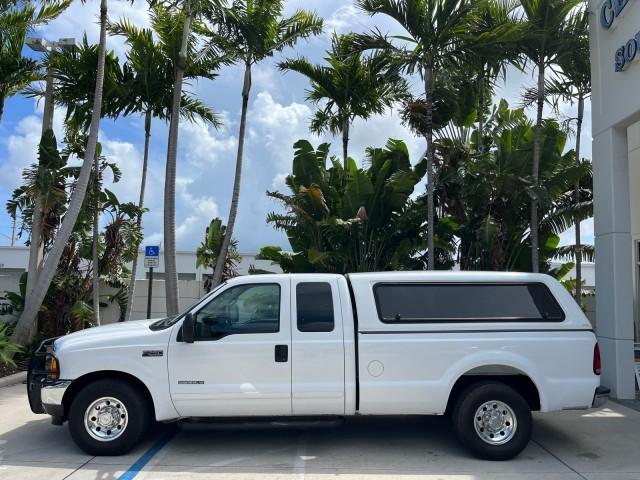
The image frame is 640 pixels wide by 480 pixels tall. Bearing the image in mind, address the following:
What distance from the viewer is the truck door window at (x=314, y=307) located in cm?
633

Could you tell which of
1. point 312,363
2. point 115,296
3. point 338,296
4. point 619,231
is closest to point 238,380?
point 312,363

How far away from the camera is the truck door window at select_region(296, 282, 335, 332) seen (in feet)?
20.8

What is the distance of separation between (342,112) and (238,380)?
11.2 metres

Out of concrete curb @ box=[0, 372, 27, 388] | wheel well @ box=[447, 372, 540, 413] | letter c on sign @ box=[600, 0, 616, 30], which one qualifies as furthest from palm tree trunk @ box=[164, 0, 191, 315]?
letter c on sign @ box=[600, 0, 616, 30]

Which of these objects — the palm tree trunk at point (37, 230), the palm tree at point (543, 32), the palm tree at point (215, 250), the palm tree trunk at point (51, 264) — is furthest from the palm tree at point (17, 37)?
the palm tree at point (543, 32)

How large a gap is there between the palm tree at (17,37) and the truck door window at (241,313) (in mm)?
9619

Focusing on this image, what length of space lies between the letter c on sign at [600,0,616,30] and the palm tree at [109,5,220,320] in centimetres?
857

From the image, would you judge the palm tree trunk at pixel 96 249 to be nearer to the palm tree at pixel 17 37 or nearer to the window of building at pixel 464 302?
the palm tree at pixel 17 37

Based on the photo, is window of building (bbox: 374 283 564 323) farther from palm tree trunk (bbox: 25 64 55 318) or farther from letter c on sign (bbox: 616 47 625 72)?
palm tree trunk (bbox: 25 64 55 318)

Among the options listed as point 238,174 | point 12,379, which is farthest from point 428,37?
point 12,379

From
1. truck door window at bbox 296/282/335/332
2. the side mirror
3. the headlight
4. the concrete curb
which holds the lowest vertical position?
the concrete curb

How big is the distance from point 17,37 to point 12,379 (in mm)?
7350

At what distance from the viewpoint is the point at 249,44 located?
14.0m

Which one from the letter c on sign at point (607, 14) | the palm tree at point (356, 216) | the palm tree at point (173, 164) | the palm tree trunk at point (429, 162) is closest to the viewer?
the letter c on sign at point (607, 14)
